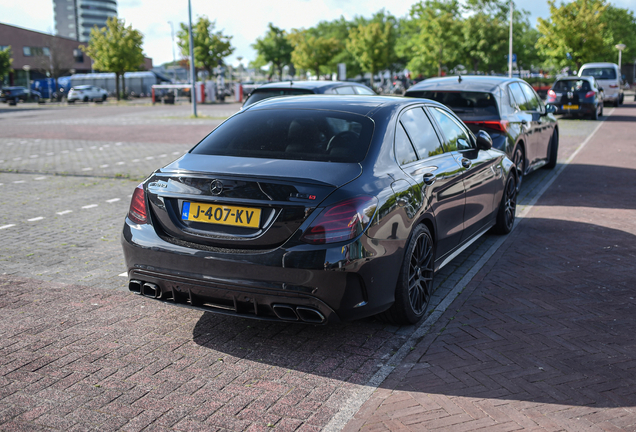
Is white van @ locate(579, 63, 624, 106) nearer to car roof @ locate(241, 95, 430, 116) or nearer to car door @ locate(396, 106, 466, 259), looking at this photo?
car door @ locate(396, 106, 466, 259)

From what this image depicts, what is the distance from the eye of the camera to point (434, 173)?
4.58 metres

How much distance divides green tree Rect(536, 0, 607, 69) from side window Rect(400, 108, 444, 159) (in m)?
36.9

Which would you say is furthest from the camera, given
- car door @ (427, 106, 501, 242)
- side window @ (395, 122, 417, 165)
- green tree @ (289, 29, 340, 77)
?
green tree @ (289, 29, 340, 77)

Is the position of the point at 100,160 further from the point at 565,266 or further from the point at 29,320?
the point at 565,266

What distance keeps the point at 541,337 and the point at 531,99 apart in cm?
699

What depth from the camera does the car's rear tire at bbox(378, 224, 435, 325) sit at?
4039 millimetres

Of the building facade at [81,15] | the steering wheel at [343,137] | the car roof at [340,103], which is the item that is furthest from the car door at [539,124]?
the building facade at [81,15]

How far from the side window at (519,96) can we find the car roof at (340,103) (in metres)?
4.91

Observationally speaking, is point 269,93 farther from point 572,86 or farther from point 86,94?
point 86,94

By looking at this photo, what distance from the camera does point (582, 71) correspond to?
100ft

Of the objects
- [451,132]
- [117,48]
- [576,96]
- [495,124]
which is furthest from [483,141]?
[117,48]

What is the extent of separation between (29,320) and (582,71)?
3103 centimetres

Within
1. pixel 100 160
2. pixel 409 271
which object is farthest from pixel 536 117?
pixel 100 160

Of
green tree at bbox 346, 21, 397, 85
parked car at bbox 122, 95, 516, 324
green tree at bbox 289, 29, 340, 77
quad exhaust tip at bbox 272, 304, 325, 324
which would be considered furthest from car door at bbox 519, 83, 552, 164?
green tree at bbox 289, 29, 340, 77
